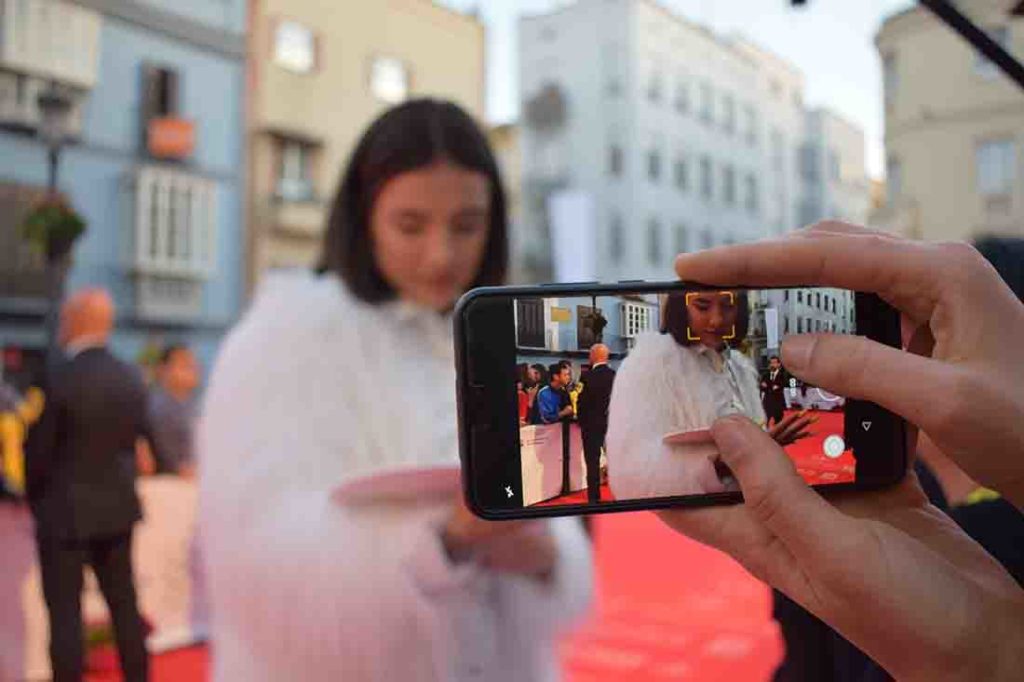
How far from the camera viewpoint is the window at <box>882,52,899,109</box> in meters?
1.32

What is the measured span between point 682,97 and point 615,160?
851 millimetres

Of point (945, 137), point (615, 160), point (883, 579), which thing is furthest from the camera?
point (615, 160)

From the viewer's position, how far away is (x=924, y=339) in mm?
347

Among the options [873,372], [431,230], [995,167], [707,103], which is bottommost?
[873,372]

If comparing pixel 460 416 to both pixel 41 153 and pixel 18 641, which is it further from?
pixel 41 153

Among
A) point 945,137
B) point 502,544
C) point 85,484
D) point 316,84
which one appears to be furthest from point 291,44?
point 502,544

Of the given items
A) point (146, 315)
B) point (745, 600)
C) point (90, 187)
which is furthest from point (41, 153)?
point (745, 600)

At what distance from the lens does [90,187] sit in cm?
541

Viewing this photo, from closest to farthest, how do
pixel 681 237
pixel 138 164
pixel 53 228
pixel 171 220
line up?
pixel 53 228 < pixel 138 164 < pixel 171 220 < pixel 681 237

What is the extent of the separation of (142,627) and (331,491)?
1324 mm

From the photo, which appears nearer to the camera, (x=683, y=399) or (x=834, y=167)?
(x=683, y=399)

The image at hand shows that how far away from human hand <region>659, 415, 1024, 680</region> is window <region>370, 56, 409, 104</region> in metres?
6.56

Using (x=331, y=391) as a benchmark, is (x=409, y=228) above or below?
above

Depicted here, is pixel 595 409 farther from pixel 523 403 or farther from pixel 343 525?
pixel 343 525
